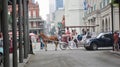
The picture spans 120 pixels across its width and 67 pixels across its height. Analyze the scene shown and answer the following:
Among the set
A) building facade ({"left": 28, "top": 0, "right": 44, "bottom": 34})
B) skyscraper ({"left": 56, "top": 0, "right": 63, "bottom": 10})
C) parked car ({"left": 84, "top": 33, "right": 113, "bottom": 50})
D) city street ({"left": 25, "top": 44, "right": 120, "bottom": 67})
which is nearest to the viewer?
city street ({"left": 25, "top": 44, "right": 120, "bottom": 67})

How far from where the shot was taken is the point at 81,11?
11569 centimetres

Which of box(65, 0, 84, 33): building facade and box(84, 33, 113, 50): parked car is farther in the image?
box(65, 0, 84, 33): building facade

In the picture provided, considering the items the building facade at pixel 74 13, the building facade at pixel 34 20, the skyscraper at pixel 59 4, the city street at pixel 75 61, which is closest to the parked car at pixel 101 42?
the city street at pixel 75 61

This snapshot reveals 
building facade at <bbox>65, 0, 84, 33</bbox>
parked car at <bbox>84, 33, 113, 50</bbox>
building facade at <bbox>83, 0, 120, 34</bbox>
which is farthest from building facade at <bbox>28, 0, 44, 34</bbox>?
parked car at <bbox>84, 33, 113, 50</bbox>

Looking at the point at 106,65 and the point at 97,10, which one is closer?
the point at 106,65

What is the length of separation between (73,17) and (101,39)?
78.4 meters

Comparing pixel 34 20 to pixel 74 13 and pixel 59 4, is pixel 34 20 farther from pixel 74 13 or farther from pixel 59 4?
pixel 59 4

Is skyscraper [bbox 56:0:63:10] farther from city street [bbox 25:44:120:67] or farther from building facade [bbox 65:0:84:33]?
city street [bbox 25:44:120:67]

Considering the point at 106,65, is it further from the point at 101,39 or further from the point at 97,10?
the point at 97,10

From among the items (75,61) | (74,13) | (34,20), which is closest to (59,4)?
(34,20)

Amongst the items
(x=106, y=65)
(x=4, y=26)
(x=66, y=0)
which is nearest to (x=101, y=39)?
(x=106, y=65)

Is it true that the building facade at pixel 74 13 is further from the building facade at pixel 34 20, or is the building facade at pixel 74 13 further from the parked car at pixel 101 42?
the parked car at pixel 101 42

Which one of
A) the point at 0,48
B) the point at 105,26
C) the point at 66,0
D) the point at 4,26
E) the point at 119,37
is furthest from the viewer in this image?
the point at 66,0

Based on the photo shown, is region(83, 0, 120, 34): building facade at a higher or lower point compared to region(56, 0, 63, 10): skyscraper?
lower
